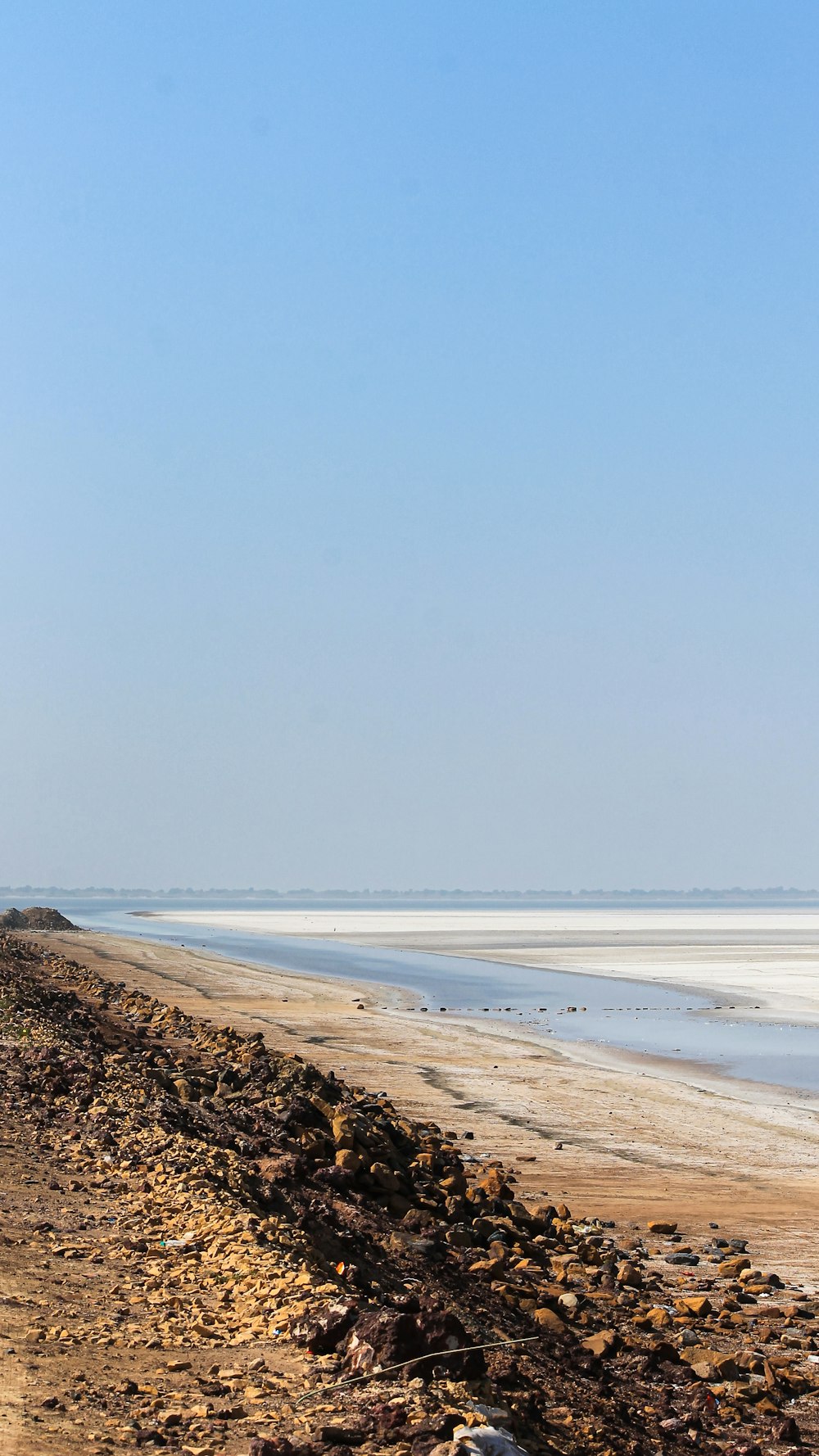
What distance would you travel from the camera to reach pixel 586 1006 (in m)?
35.0

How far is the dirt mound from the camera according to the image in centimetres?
7088

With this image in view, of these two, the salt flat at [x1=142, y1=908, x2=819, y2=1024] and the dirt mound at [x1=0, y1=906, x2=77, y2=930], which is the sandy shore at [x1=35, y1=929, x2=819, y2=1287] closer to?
the salt flat at [x1=142, y1=908, x2=819, y2=1024]

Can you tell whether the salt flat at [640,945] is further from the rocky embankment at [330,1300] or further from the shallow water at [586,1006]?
the rocky embankment at [330,1300]

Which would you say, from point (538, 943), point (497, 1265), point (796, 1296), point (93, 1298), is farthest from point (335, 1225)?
point (538, 943)

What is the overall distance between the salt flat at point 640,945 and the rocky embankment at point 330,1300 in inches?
892

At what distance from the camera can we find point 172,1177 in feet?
33.9

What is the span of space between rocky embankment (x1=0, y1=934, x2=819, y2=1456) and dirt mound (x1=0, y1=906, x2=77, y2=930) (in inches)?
2301

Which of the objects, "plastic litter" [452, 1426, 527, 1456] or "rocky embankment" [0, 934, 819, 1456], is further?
"rocky embankment" [0, 934, 819, 1456]

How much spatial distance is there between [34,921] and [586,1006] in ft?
155

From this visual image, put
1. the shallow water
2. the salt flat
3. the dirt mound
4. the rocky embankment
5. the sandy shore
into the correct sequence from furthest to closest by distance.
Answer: the dirt mound, the salt flat, the shallow water, the sandy shore, the rocky embankment

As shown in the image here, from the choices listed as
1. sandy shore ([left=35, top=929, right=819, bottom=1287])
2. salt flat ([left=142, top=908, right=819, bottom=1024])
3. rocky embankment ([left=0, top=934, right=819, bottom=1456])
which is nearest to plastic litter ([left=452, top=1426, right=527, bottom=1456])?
rocky embankment ([left=0, top=934, right=819, bottom=1456])

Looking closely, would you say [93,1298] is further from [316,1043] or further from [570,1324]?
[316,1043]

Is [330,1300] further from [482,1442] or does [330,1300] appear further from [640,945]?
[640,945]

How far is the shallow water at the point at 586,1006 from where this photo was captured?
82.7 feet
